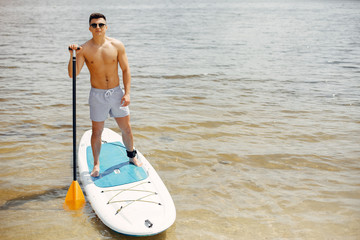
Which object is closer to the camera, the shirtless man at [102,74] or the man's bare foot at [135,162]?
the shirtless man at [102,74]

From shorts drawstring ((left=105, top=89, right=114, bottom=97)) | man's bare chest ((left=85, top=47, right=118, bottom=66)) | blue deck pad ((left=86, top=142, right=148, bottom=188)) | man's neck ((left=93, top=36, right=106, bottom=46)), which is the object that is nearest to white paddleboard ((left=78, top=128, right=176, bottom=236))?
blue deck pad ((left=86, top=142, right=148, bottom=188))

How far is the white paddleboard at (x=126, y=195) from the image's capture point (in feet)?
13.0

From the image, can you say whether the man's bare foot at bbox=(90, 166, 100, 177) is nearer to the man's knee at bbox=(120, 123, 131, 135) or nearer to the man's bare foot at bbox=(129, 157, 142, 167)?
the man's bare foot at bbox=(129, 157, 142, 167)

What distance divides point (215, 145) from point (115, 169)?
2431 millimetres

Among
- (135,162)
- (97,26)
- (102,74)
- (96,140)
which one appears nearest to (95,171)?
(96,140)

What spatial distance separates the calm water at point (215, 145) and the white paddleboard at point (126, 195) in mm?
239

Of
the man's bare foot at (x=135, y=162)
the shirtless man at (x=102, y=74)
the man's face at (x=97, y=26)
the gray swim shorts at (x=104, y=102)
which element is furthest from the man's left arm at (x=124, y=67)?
the man's bare foot at (x=135, y=162)

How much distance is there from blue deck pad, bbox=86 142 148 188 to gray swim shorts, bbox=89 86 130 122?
2.93 ft

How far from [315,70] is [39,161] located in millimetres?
12112

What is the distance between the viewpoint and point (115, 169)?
5.24 metres

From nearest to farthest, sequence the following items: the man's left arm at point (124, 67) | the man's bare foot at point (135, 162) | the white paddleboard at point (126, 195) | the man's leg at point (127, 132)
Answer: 1. the white paddleboard at point (126, 195)
2. the man's left arm at point (124, 67)
3. the man's leg at point (127, 132)
4. the man's bare foot at point (135, 162)

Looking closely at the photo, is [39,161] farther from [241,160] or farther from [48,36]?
[48,36]

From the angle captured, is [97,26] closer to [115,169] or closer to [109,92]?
[109,92]

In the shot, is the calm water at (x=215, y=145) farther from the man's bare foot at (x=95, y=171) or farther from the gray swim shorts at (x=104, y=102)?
the gray swim shorts at (x=104, y=102)
